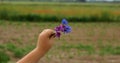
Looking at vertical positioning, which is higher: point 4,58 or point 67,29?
point 67,29

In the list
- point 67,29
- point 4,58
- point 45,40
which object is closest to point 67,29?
point 67,29

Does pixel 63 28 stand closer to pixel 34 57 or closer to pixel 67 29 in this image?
pixel 67 29

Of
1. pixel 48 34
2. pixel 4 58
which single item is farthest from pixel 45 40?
pixel 4 58

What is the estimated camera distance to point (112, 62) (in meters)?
8.70

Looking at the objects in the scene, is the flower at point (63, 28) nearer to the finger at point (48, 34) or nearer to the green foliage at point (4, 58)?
the finger at point (48, 34)

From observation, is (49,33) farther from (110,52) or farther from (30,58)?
(110,52)

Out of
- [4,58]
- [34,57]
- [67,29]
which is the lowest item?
[4,58]

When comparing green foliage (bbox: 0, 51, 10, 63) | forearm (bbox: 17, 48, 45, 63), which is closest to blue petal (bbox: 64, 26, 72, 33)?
forearm (bbox: 17, 48, 45, 63)

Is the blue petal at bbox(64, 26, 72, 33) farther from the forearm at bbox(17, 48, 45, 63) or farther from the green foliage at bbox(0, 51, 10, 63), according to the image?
the green foliage at bbox(0, 51, 10, 63)

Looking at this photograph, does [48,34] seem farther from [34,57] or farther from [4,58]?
[4,58]

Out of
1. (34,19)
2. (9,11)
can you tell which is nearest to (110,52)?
(34,19)

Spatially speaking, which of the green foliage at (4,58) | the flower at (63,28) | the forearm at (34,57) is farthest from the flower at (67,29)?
the green foliage at (4,58)

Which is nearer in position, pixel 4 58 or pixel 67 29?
pixel 67 29

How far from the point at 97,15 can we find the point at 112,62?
16.9 meters
